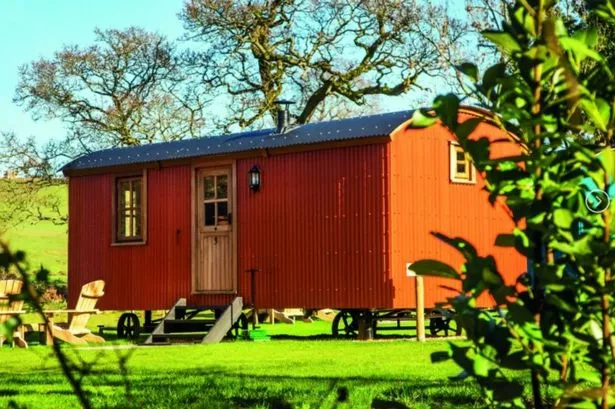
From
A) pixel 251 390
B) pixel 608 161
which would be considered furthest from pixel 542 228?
pixel 251 390

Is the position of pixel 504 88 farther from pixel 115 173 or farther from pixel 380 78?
pixel 380 78

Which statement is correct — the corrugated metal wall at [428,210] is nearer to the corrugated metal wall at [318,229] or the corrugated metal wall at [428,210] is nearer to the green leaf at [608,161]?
the corrugated metal wall at [318,229]

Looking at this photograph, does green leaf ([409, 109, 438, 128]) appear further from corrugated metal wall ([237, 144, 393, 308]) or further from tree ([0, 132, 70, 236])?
tree ([0, 132, 70, 236])

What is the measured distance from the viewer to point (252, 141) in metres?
16.3

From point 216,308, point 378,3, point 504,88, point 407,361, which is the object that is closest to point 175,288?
point 216,308

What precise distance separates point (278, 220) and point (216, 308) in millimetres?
1434

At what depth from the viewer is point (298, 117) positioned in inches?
1166

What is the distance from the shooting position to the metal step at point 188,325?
15586 mm

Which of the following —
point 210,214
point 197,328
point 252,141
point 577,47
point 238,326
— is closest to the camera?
point 577,47

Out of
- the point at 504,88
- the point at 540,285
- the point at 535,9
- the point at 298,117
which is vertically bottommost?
the point at 540,285

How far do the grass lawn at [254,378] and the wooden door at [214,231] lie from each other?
2832 millimetres

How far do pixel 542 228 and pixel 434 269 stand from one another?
0.17 m

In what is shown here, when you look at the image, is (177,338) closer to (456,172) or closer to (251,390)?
(456,172)

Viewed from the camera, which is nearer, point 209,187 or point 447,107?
Result: point 447,107
